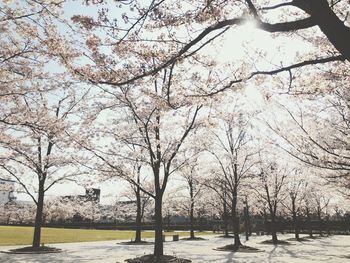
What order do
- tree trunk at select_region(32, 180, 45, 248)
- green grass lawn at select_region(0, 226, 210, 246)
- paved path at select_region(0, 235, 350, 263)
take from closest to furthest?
paved path at select_region(0, 235, 350, 263)
tree trunk at select_region(32, 180, 45, 248)
green grass lawn at select_region(0, 226, 210, 246)

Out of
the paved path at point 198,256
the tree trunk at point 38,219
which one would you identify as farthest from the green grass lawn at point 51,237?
the paved path at point 198,256

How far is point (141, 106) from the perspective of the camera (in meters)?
16.2

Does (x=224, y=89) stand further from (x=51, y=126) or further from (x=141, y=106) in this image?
(x=141, y=106)

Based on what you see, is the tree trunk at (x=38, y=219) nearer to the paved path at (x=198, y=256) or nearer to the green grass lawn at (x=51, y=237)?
the paved path at (x=198, y=256)

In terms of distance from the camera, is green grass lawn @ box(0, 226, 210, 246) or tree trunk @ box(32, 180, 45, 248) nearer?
tree trunk @ box(32, 180, 45, 248)

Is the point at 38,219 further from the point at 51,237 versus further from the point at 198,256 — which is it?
the point at 51,237

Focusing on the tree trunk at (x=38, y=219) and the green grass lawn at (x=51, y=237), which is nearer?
the tree trunk at (x=38, y=219)

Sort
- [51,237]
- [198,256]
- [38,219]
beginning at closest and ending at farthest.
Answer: [198,256]
[38,219]
[51,237]

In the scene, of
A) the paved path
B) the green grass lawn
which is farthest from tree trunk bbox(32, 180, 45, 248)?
the green grass lawn

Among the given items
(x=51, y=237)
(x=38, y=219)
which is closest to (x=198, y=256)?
(x=38, y=219)

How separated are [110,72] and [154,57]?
53.0 inches

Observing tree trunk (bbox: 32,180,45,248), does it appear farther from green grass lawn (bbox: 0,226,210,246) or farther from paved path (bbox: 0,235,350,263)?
green grass lawn (bbox: 0,226,210,246)

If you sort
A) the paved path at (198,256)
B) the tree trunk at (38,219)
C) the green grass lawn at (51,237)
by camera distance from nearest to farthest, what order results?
the paved path at (198,256), the tree trunk at (38,219), the green grass lawn at (51,237)

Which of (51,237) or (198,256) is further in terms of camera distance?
(51,237)
